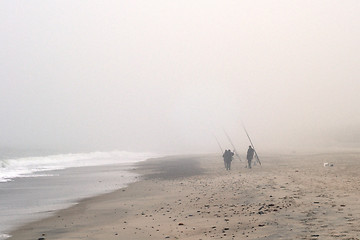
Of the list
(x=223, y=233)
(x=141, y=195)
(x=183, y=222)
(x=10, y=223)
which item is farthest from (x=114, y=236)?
(x=141, y=195)

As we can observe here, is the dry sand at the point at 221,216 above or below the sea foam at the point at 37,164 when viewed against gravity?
below

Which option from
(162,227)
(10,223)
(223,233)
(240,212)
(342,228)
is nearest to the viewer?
(342,228)

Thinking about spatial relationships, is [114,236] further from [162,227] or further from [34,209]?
[34,209]

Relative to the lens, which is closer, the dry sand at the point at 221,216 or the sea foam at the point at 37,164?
the dry sand at the point at 221,216

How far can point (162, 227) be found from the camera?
1125 centimetres

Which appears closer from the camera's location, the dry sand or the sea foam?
the dry sand

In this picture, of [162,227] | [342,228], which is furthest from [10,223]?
[342,228]

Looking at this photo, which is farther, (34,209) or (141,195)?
(141,195)

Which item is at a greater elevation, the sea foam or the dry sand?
the sea foam

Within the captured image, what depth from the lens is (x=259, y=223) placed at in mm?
10422

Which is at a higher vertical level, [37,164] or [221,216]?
[37,164]

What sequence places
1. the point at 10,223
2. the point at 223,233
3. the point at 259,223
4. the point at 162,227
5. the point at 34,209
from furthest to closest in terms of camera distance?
the point at 34,209
the point at 10,223
the point at 162,227
the point at 259,223
the point at 223,233

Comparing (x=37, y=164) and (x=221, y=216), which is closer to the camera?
(x=221, y=216)

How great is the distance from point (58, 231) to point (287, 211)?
272 inches
